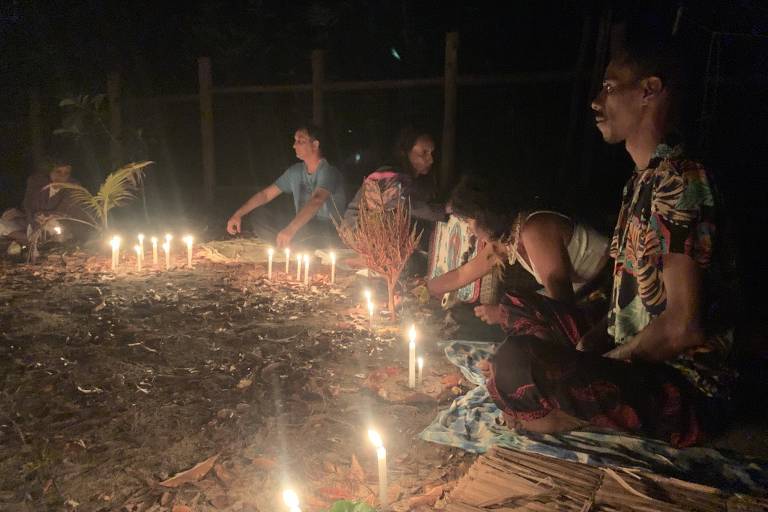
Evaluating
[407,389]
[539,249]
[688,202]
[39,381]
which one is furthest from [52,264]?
[688,202]

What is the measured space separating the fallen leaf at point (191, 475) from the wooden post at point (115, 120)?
33.0ft

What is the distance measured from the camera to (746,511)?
204 cm

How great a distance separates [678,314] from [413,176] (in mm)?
4332

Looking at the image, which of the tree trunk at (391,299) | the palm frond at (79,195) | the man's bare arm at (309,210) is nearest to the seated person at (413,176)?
the man's bare arm at (309,210)

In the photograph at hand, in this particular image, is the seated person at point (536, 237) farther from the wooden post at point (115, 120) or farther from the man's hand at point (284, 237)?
the wooden post at point (115, 120)

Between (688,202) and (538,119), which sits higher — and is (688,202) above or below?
below

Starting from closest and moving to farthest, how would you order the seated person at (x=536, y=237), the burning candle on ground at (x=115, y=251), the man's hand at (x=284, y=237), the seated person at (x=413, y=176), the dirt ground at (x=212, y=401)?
the dirt ground at (x=212, y=401) < the seated person at (x=536, y=237) < the seated person at (x=413, y=176) < the burning candle on ground at (x=115, y=251) < the man's hand at (x=284, y=237)

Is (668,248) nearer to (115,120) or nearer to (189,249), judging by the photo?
(189,249)

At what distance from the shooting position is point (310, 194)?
758 centimetres

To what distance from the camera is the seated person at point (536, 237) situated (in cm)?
361

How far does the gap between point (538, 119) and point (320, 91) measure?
4028mm

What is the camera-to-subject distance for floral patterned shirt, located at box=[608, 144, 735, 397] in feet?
7.60

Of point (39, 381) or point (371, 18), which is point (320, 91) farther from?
point (39, 381)

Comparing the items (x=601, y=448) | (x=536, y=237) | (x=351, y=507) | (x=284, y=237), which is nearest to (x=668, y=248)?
(x=601, y=448)
